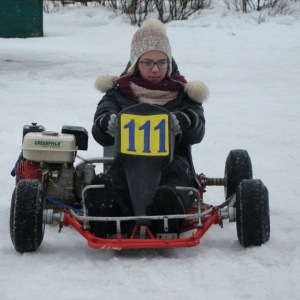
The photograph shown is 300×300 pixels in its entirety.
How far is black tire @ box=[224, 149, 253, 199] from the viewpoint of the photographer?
5.01 m

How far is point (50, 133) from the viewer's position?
4.81m

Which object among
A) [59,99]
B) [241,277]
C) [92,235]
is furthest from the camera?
[59,99]

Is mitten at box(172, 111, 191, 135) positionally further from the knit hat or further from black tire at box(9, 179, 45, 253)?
black tire at box(9, 179, 45, 253)

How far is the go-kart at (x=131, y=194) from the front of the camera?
402cm

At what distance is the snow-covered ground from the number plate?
0.55 meters

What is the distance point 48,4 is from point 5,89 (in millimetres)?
11306

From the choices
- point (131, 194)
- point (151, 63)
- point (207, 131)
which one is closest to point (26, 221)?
point (131, 194)

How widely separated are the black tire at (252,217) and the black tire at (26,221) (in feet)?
3.39

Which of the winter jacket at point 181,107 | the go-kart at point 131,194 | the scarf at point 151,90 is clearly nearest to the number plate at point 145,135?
the go-kart at point 131,194

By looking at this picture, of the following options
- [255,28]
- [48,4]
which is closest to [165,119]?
[255,28]

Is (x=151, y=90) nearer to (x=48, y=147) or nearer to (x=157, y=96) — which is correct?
(x=157, y=96)

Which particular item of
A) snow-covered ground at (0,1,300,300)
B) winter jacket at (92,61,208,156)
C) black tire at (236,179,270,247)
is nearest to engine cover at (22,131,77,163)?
winter jacket at (92,61,208,156)

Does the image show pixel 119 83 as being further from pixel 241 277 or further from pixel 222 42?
pixel 222 42

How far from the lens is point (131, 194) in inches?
168
